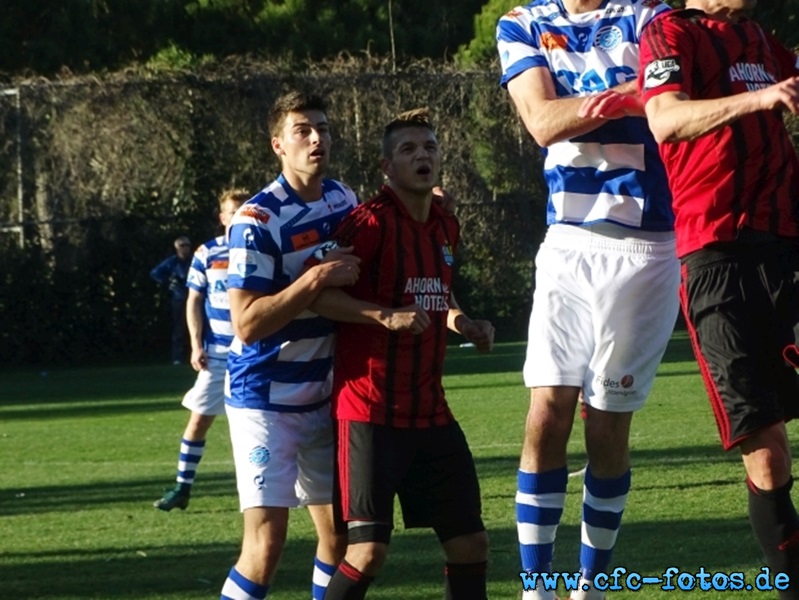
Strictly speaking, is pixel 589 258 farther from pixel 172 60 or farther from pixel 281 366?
pixel 172 60

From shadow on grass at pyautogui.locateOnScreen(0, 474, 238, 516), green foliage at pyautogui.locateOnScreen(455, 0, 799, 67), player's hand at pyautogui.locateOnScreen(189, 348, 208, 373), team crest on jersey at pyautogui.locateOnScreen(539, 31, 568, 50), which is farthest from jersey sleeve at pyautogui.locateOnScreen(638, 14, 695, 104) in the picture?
green foliage at pyautogui.locateOnScreen(455, 0, 799, 67)

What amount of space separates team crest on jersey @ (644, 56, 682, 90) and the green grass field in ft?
7.73

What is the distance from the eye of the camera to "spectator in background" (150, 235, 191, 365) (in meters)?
24.5

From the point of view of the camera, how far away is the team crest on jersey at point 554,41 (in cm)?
582

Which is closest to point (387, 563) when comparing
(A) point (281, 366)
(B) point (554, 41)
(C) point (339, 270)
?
(A) point (281, 366)

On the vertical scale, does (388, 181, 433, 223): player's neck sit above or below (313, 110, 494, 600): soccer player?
above

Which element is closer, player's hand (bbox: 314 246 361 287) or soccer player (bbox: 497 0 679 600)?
player's hand (bbox: 314 246 361 287)

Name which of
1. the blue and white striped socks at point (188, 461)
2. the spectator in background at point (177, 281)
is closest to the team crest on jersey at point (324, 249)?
the blue and white striped socks at point (188, 461)

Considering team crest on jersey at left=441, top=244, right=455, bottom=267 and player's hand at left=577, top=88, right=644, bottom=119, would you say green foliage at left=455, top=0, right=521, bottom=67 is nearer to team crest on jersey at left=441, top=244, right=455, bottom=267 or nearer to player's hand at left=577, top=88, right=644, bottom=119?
team crest on jersey at left=441, top=244, right=455, bottom=267

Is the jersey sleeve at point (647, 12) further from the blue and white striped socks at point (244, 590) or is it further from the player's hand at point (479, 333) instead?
the blue and white striped socks at point (244, 590)

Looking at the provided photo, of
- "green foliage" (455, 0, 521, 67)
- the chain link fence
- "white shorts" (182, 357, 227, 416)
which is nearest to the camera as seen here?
"white shorts" (182, 357, 227, 416)

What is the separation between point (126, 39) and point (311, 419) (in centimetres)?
2864

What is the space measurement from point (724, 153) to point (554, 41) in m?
0.88

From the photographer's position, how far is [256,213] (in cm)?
596
